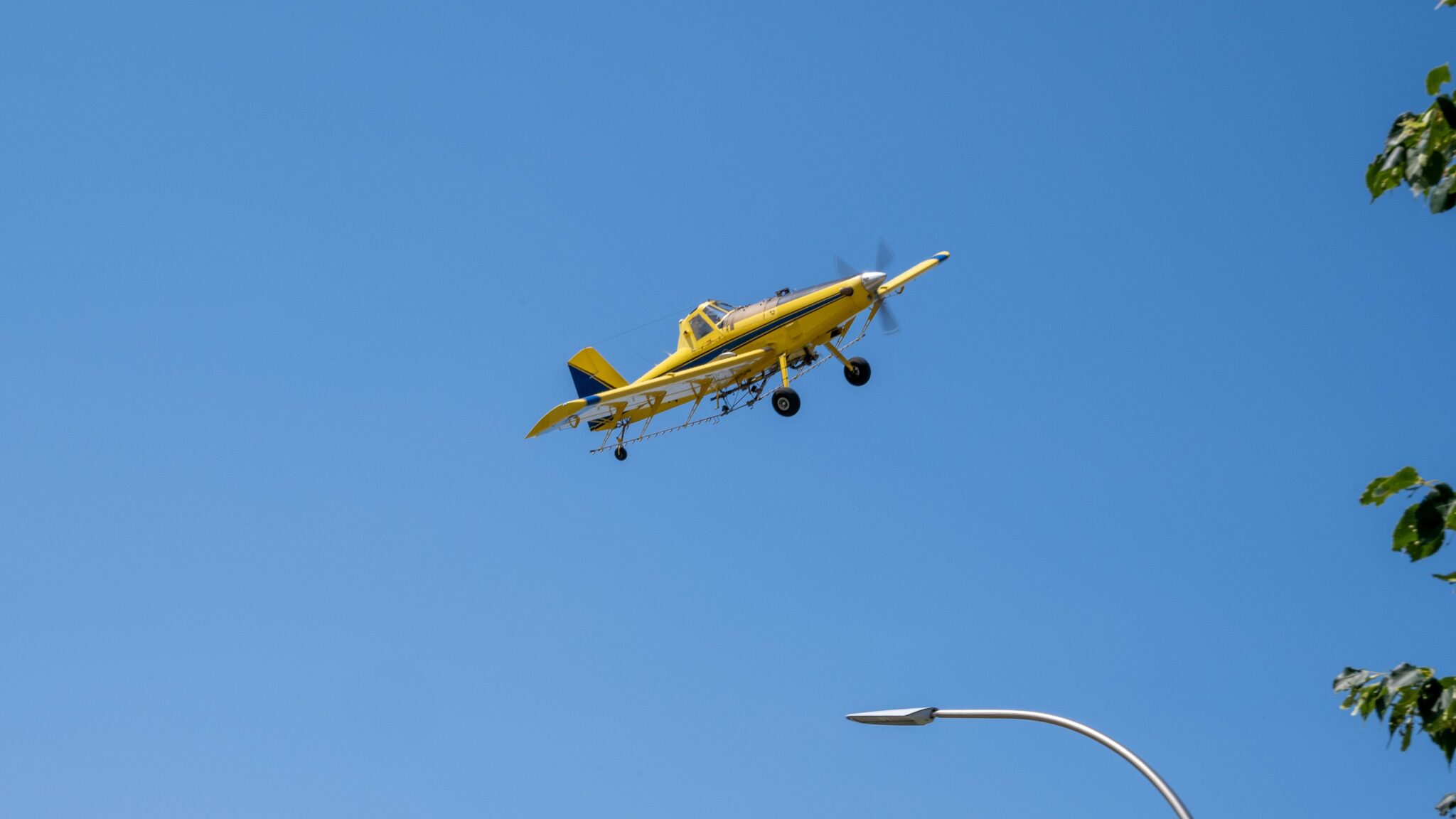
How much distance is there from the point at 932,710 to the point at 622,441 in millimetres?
25641

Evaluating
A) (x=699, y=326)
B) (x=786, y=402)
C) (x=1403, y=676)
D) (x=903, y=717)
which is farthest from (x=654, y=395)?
(x=1403, y=676)

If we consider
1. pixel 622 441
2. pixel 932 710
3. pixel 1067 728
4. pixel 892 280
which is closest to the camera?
pixel 1067 728

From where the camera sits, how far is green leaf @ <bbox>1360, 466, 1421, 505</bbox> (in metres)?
6.29

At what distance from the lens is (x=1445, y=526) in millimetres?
6309

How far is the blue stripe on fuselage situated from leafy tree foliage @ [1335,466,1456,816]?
28.1m

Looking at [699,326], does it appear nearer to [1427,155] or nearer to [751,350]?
[751,350]

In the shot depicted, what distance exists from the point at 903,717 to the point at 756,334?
22.4m

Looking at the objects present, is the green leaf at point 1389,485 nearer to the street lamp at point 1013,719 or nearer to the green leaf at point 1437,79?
the green leaf at point 1437,79

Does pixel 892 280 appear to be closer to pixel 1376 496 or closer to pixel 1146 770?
pixel 1146 770

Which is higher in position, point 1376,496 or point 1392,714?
point 1376,496

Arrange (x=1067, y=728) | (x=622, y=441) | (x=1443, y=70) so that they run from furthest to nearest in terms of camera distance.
Result: (x=622, y=441), (x=1067, y=728), (x=1443, y=70)

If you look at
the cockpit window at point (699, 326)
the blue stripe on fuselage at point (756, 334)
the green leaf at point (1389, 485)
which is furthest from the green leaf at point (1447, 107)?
the cockpit window at point (699, 326)

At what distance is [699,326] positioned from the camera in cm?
3653

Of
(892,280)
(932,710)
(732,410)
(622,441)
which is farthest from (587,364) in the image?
(932,710)
